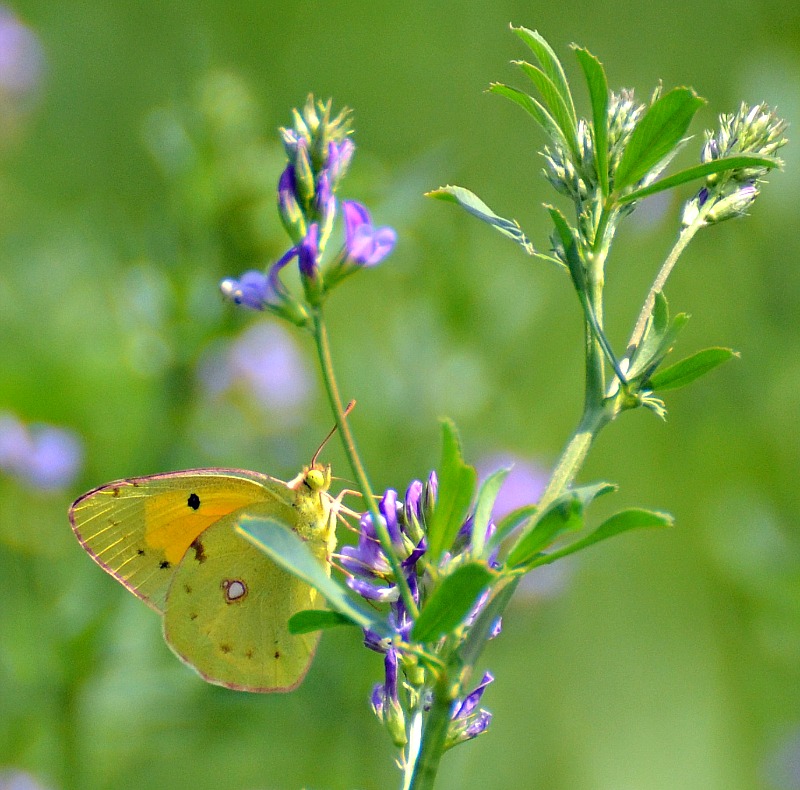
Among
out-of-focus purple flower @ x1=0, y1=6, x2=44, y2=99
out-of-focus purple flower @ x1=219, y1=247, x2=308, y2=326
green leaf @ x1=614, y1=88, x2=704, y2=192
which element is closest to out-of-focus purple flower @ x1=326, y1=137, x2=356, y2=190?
out-of-focus purple flower @ x1=219, y1=247, x2=308, y2=326

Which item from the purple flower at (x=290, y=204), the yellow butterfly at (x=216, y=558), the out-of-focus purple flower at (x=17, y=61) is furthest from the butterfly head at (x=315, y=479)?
the out-of-focus purple flower at (x=17, y=61)

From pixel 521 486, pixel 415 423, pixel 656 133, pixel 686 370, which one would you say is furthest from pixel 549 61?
pixel 521 486

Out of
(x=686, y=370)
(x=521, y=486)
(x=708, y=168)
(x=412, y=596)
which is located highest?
(x=708, y=168)

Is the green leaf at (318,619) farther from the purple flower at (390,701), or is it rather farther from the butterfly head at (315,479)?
the butterfly head at (315,479)

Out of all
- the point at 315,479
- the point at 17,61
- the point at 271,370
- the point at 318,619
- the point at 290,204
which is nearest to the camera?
the point at 318,619

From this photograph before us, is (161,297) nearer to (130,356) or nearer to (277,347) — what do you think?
(130,356)

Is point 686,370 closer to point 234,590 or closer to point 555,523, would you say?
point 555,523

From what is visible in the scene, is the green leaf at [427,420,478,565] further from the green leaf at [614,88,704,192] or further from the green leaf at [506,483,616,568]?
the green leaf at [614,88,704,192]
